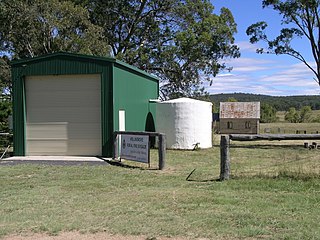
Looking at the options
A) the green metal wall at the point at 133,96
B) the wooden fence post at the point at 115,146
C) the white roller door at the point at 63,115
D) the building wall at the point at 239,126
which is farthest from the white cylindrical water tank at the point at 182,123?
the building wall at the point at 239,126

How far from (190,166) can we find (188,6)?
2287cm

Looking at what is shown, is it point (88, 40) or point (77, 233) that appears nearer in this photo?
point (77, 233)

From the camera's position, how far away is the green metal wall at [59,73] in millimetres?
15805

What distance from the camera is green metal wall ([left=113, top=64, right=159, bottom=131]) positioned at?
16.3m

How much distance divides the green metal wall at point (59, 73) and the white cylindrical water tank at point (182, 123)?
5267mm

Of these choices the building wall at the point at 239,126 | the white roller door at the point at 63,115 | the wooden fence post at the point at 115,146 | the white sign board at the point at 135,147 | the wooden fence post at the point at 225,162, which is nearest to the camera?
the wooden fence post at the point at 225,162

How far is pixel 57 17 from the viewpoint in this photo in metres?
26.4

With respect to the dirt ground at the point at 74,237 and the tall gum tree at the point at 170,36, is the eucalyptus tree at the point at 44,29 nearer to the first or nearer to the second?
the tall gum tree at the point at 170,36

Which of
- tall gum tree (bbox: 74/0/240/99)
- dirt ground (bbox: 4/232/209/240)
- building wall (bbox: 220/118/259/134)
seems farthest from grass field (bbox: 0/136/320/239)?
building wall (bbox: 220/118/259/134)

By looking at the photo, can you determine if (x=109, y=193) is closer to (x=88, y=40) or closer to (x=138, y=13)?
(x=88, y=40)

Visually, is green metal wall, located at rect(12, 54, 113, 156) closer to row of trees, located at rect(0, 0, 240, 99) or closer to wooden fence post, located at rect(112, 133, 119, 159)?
wooden fence post, located at rect(112, 133, 119, 159)

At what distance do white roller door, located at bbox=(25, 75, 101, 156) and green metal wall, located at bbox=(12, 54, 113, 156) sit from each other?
0.86 feet

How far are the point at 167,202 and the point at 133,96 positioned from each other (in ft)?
36.7

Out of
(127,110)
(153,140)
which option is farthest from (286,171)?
(153,140)
